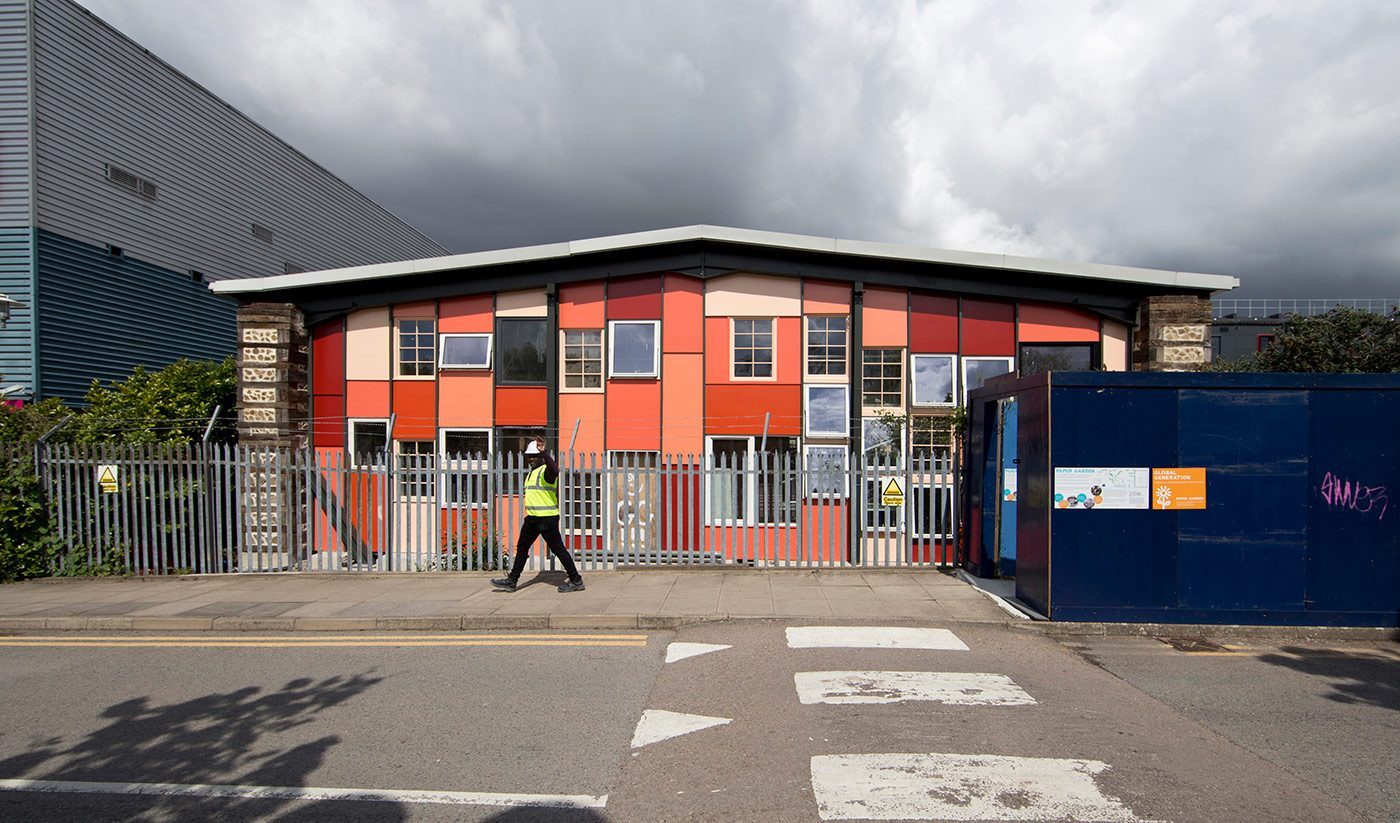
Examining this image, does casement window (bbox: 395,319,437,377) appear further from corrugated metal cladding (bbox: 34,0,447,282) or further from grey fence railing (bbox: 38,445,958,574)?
corrugated metal cladding (bbox: 34,0,447,282)

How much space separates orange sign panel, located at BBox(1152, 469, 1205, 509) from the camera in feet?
23.9

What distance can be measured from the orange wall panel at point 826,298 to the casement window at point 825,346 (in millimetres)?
118

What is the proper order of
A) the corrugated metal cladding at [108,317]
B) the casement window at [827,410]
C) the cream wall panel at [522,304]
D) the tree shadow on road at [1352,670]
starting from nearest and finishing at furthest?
the tree shadow on road at [1352,670], the casement window at [827,410], the cream wall panel at [522,304], the corrugated metal cladding at [108,317]

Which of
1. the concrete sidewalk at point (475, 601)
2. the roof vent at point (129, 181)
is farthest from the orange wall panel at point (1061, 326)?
the roof vent at point (129, 181)

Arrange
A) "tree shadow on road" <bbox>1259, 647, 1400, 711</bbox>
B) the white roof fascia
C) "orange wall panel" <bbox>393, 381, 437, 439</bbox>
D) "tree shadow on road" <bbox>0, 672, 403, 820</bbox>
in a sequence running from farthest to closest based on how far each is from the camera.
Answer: "orange wall panel" <bbox>393, 381, 437, 439</bbox>, the white roof fascia, "tree shadow on road" <bbox>1259, 647, 1400, 711</bbox>, "tree shadow on road" <bbox>0, 672, 403, 820</bbox>

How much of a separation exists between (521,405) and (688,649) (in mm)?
7203

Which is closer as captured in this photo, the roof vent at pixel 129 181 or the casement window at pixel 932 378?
the casement window at pixel 932 378

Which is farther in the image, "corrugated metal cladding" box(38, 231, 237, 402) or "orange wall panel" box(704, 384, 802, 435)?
"corrugated metal cladding" box(38, 231, 237, 402)

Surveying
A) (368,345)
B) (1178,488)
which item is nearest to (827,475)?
(1178,488)

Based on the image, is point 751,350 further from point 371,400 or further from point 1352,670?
point 1352,670

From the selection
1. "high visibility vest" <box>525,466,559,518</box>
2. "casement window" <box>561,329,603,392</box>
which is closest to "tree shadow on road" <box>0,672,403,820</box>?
"high visibility vest" <box>525,466,559,518</box>

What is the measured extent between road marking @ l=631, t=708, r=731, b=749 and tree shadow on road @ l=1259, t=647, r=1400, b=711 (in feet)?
15.4

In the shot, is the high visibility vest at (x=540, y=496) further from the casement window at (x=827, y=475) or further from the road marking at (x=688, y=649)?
the casement window at (x=827, y=475)

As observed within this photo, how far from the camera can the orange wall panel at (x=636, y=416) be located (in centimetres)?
1267
